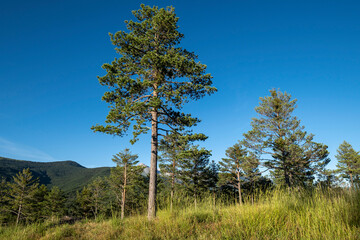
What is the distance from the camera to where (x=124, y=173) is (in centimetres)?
3105

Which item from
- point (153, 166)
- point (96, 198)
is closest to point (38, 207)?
point (96, 198)

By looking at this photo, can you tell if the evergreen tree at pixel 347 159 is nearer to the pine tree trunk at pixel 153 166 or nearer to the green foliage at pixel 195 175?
the green foliage at pixel 195 175

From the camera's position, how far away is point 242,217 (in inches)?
176

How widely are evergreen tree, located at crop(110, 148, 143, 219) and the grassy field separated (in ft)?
78.7

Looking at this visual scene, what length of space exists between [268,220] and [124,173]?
30269 mm

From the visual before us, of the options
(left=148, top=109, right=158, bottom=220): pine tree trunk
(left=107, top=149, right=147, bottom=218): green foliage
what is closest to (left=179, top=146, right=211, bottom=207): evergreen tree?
(left=107, top=149, right=147, bottom=218): green foliage

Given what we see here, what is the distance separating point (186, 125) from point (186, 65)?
3558 mm

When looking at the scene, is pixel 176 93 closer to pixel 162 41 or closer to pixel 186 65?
pixel 186 65

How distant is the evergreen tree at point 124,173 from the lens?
3040 cm

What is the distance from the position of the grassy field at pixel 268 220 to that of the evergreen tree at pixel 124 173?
24.0m

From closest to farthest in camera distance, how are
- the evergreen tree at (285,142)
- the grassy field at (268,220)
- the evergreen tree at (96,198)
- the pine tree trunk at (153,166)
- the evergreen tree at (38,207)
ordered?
the grassy field at (268,220) → the pine tree trunk at (153,166) → the evergreen tree at (285,142) → the evergreen tree at (38,207) → the evergreen tree at (96,198)

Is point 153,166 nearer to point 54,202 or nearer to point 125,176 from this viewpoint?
point 125,176

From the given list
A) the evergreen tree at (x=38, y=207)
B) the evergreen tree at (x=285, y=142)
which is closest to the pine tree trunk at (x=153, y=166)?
the evergreen tree at (x=285, y=142)

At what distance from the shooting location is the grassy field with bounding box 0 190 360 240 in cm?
343
